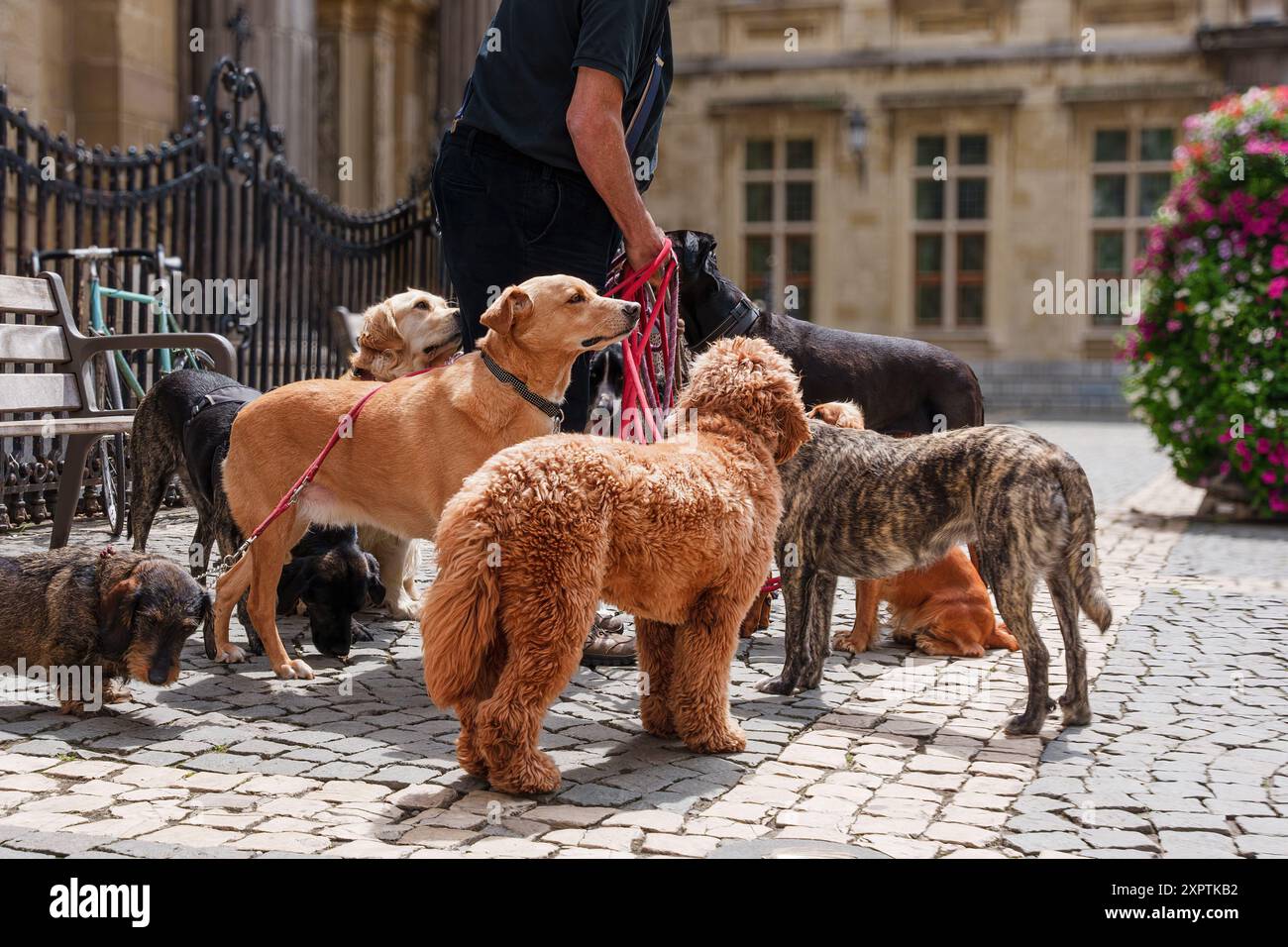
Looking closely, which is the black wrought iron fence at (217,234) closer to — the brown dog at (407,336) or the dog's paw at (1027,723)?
the brown dog at (407,336)

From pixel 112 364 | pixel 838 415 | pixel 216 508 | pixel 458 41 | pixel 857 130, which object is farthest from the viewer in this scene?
pixel 857 130

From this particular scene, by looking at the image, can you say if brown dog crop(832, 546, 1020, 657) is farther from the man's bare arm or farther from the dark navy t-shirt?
the dark navy t-shirt

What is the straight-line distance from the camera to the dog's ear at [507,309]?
457 cm

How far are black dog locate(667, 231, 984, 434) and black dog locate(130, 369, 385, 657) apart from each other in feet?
6.65

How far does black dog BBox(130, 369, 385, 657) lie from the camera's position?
5.45 meters

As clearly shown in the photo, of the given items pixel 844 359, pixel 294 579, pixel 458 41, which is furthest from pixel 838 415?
pixel 458 41

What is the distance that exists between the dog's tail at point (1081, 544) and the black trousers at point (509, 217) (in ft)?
6.13

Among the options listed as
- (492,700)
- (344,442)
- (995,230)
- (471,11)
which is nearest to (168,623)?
(344,442)

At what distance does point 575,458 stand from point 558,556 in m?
0.29

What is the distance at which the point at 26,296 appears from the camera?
6977mm

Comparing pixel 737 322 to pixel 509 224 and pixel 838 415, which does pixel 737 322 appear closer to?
pixel 838 415

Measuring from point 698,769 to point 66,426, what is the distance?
3.96 metres

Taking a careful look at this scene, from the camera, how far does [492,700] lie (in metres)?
3.63

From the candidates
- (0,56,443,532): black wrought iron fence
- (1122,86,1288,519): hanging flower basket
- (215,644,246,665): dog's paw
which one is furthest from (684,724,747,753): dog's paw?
(1122,86,1288,519): hanging flower basket
